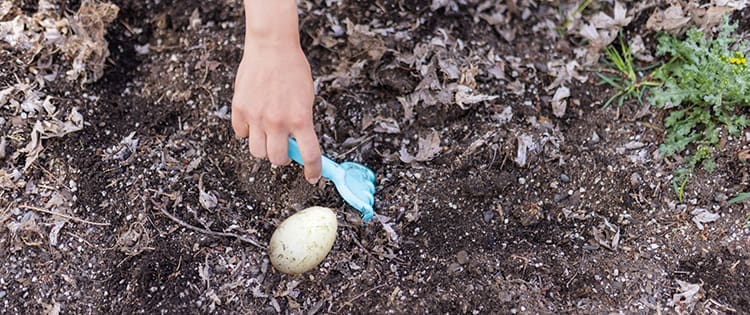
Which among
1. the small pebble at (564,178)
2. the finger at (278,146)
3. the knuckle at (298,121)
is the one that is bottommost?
the small pebble at (564,178)

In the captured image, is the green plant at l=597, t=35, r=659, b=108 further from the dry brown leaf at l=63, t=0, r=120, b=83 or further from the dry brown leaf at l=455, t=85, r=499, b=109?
the dry brown leaf at l=63, t=0, r=120, b=83

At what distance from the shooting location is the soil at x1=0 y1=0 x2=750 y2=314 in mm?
2176

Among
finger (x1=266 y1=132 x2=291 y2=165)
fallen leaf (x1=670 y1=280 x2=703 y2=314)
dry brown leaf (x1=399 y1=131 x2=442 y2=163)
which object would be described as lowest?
fallen leaf (x1=670 y1=280 x2=703 y2=314)

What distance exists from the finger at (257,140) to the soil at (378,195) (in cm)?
52

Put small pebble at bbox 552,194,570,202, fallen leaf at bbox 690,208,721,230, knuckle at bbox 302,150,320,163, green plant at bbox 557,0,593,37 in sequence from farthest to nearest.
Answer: green plant at bbox 557,0,593,37, small pebble at bbox 552,194,570,202, fallen leaf at bbox 690,208,721,230, knuckle at bbox 302,150,320,163

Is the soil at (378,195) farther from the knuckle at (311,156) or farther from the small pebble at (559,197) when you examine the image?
the knuckle at (311,156)

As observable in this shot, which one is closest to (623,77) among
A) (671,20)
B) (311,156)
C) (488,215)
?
(671,20)

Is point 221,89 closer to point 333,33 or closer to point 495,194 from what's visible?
point 333,33

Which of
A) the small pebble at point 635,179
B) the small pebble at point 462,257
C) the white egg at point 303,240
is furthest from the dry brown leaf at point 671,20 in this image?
the white egg at point 303,240

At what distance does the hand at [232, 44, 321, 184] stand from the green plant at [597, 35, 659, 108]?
1.42m

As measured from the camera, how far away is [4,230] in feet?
7.45

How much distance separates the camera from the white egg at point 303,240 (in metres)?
2.06

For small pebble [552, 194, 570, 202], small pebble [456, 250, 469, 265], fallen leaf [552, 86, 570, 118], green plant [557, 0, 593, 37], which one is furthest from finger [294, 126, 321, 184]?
green plant [557, 0, 593, 37]

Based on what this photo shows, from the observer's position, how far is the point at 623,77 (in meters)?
2.76
